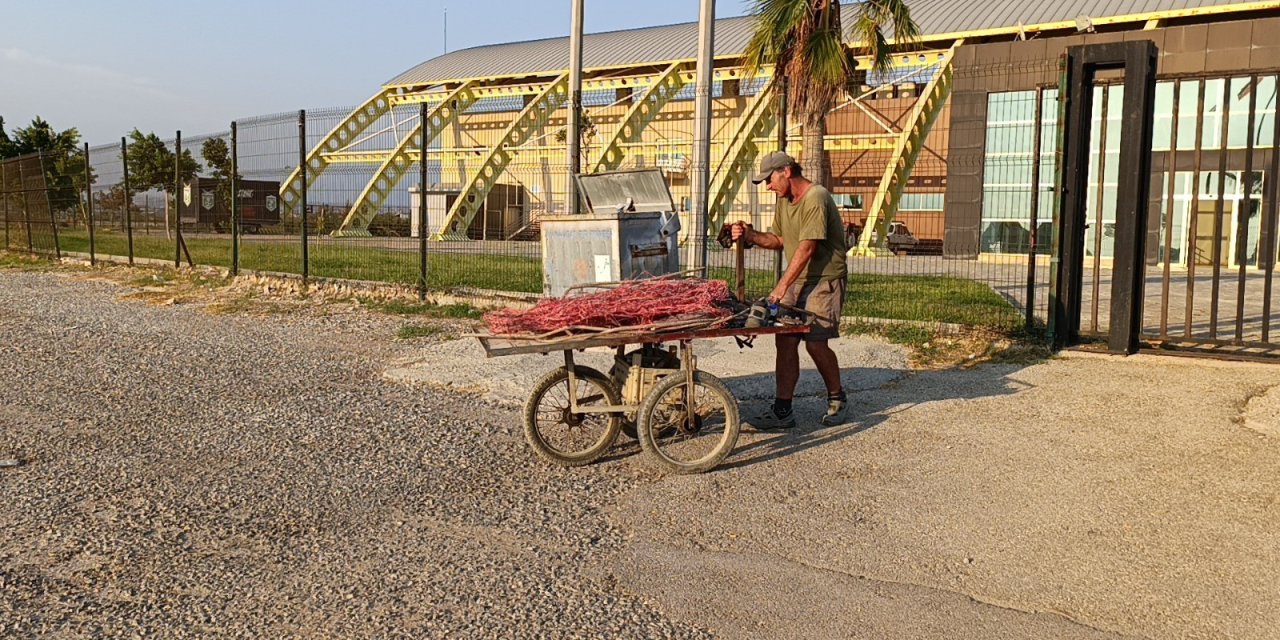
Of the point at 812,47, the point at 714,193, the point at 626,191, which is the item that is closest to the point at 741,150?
the point at 714,193

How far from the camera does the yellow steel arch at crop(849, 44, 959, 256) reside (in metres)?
24.3

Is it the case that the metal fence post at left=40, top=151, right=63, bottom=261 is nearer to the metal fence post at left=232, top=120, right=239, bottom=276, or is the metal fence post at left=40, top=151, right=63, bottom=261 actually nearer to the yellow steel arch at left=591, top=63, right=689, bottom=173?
the metal fence post at left=232, top=120, right=239, bottom=276

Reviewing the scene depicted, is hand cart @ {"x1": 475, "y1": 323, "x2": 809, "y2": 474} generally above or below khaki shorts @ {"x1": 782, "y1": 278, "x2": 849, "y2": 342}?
below

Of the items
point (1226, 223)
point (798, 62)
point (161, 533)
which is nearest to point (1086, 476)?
point (161, 533)

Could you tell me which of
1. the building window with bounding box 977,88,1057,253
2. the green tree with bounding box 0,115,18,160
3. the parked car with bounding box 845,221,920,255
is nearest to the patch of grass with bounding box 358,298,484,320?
the building window with bounding box 977,88,1057,253

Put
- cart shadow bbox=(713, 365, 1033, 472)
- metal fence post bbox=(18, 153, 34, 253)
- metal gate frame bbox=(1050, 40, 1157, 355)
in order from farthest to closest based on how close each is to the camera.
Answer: metal fence post bbox=(18, 153, 34, 253) < metal gate frame bbox=(1050, 40, 1157, 355) < cart shadow bbox=(713, 365, 1033, 472)

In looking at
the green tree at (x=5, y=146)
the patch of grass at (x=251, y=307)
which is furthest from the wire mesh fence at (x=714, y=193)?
the green tree at (x=5, y=146)

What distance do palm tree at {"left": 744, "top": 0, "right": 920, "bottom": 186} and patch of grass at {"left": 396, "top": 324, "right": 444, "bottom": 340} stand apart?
6.86m

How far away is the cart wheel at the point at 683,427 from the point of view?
5.32m

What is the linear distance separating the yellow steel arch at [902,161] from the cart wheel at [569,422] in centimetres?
1761

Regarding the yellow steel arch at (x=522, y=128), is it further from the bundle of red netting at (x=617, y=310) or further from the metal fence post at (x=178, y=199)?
the bundle of red netting at (x=617, y=310)

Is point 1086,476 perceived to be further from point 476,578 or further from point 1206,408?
point 476,578

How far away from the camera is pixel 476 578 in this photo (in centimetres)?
383

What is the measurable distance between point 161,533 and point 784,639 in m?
2.64
